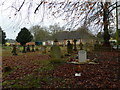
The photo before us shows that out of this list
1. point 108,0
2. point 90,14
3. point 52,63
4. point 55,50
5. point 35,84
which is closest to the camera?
point 35,84

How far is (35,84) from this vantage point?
13.5 ft

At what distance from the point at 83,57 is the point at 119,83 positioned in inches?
151

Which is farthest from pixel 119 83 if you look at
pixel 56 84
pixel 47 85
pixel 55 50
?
pixel 55 50

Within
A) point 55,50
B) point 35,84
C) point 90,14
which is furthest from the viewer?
point 55,50

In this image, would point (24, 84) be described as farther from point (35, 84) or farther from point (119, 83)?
point (119, 83)

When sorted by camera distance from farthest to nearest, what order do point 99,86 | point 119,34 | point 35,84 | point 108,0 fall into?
point 119,34 → point 108,0 → point 35,84 → point 99,86

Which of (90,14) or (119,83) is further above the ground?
(90,14)

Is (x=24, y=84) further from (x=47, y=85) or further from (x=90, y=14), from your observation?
(x=90, y=14)

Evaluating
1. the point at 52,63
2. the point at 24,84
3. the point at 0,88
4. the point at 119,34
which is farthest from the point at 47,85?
the point at 119,34

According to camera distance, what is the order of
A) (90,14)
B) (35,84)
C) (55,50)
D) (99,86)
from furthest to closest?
(55,50)
(90,14)
(35,84)
(99,86)

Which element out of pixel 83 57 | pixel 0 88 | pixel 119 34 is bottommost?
pixel 0 88

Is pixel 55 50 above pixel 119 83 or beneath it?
above

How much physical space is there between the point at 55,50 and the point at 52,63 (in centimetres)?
98

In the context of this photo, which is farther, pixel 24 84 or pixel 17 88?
pixel 24 84
